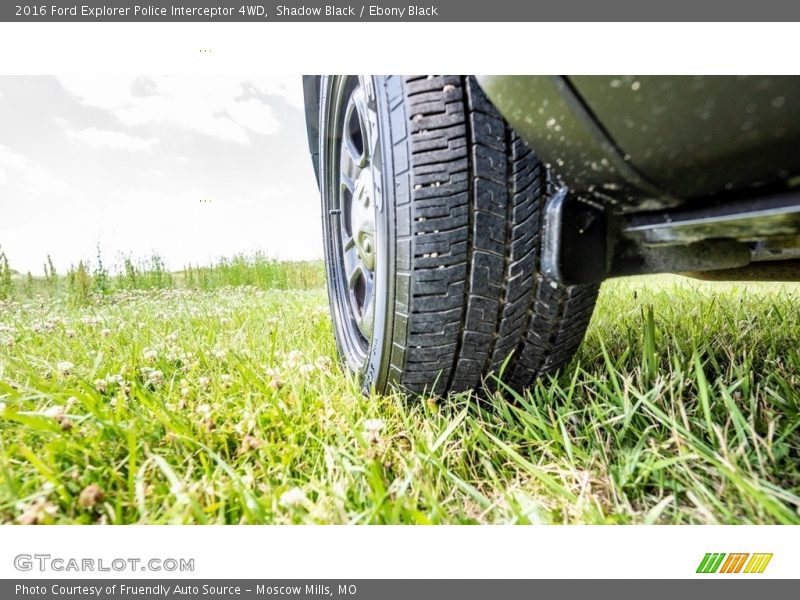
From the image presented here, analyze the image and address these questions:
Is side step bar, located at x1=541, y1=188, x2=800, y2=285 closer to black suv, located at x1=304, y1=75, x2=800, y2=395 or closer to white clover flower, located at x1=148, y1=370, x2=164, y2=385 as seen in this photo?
black suv, located at x1=304, y1=75, x2=800, y2=395

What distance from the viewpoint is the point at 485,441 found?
77 centimetres

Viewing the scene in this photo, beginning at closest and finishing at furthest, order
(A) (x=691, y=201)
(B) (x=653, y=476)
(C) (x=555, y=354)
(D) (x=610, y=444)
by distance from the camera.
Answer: (A) (x=691, y=201) < (B) (x=653, y=476) < (D) (x=610, y=444) < (C) (x=555, y=354)

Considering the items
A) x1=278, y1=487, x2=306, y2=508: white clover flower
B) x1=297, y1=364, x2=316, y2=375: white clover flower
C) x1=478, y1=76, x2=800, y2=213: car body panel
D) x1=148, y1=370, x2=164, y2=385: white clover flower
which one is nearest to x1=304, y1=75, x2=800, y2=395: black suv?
x1=478, y1=76, x2=800, y2=213: car body panel

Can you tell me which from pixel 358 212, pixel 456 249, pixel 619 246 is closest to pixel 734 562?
pixel 619 246

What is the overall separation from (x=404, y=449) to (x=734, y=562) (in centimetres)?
49

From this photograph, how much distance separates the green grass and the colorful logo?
39 millimetres

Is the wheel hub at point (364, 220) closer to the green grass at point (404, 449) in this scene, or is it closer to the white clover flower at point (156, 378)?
the green grass at point (404, 449)

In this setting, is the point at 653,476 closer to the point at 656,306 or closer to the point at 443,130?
the point at 443,130

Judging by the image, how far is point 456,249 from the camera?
0.73 meters

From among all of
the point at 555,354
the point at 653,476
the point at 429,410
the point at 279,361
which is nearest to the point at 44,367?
the point at 279,361

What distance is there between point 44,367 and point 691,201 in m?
1.60

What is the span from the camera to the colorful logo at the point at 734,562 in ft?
1.68

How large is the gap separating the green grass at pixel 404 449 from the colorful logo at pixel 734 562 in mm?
39

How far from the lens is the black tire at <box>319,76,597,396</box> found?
0.70m
